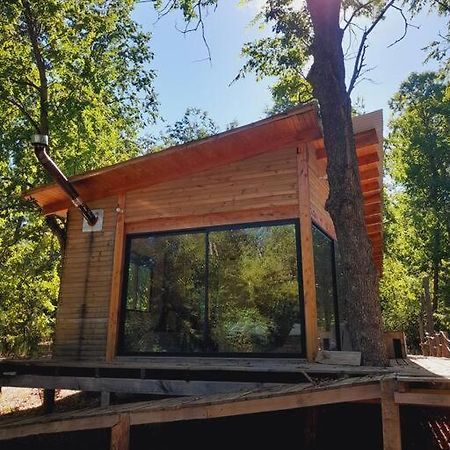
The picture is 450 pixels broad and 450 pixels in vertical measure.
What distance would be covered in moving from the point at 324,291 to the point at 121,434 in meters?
3.61

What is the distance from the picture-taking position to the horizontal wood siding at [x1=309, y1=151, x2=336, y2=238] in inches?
271

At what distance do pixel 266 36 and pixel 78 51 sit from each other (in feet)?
17.8

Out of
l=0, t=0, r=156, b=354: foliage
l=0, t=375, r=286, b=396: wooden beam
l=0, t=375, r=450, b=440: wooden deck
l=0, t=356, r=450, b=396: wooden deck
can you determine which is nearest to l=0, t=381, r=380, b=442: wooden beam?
l=0, t=375, r=450, b=440: wooden deck

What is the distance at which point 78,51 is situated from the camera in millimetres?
11508

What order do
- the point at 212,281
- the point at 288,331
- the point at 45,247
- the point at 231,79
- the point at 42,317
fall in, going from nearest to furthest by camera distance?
the point at 288,331 → the point at 212,281 → the point at 231,79 → the point at 45,247 → the point at 42,317

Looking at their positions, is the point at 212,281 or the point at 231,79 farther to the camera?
the point at 231,79

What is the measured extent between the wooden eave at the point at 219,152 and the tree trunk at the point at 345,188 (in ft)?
1.48

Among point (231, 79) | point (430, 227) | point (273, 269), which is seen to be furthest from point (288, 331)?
point (430, 227)

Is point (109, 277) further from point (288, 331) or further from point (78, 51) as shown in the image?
point (78, 51)

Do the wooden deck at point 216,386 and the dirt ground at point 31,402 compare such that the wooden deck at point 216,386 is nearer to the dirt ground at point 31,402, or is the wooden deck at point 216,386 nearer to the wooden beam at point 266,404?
the wooden beam at point 266,404

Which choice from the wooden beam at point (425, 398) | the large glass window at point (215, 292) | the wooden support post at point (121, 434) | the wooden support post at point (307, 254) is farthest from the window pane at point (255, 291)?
the wooden beam at point (425, 398)

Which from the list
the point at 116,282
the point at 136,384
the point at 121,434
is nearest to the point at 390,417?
the point at 121,434

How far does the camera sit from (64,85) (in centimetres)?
1144

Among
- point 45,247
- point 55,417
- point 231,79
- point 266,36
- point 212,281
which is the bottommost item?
point 55,417
